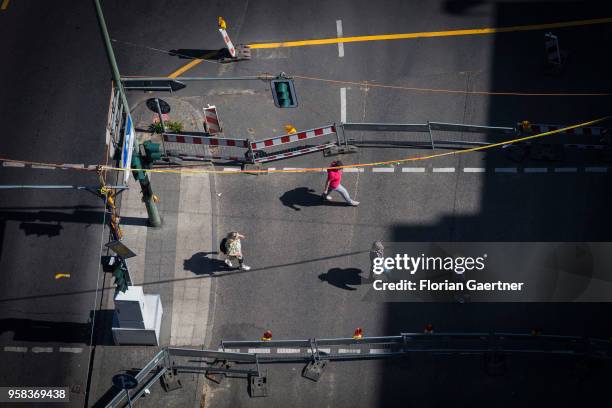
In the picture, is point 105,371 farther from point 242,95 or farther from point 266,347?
point 242,95

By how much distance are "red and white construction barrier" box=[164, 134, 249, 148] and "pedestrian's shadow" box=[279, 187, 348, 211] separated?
2.25 metres

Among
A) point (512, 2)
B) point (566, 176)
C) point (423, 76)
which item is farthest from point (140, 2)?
point (566, 176)

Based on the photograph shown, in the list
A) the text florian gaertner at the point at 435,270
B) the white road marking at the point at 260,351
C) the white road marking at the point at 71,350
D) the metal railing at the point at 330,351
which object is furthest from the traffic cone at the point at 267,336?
the white road marking at the point at 71,350

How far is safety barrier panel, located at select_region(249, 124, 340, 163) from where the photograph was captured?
30.6 metres

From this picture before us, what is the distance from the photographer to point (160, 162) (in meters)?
31.3

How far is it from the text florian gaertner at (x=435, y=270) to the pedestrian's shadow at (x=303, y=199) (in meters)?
2.94

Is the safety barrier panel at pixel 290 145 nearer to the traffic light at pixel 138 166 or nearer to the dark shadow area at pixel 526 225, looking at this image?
the dark shadow area at pixel 526 225

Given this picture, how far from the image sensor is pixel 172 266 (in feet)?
95.2

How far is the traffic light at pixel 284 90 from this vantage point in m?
25.7

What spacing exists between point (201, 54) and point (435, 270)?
1261 cm

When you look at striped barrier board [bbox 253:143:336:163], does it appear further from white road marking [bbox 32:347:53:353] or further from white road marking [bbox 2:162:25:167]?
white road marking [bbox 32:347:53:353]

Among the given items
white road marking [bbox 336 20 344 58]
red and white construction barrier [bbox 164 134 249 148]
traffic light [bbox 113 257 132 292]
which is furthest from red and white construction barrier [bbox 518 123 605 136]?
traffic light [bbox 113 257 132 292]

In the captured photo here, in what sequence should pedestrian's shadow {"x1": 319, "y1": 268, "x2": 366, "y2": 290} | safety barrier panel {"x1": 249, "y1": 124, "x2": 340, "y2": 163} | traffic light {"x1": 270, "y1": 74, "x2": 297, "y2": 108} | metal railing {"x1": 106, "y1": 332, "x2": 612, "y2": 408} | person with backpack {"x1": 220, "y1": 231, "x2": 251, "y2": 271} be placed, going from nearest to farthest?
1. traffic light {"x1": 270, "y1": 74, "x2": 297, "y2": 108}
2. metal railing {"x1": 106, "y1": 332, "x2": 612, "y2": 408}
3. person with backpack {"x1": 220, "y1": 231, "x2": 251, "y2": 271}
4. pedestrian's shadow {"x1": 319, "y1": 268, "x2": 366, "y2": 290}
5. safety barrier panel {"x1": 249, "y1": 124, "x2": 340, "y2": 163}

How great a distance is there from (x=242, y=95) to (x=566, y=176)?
471 inches
